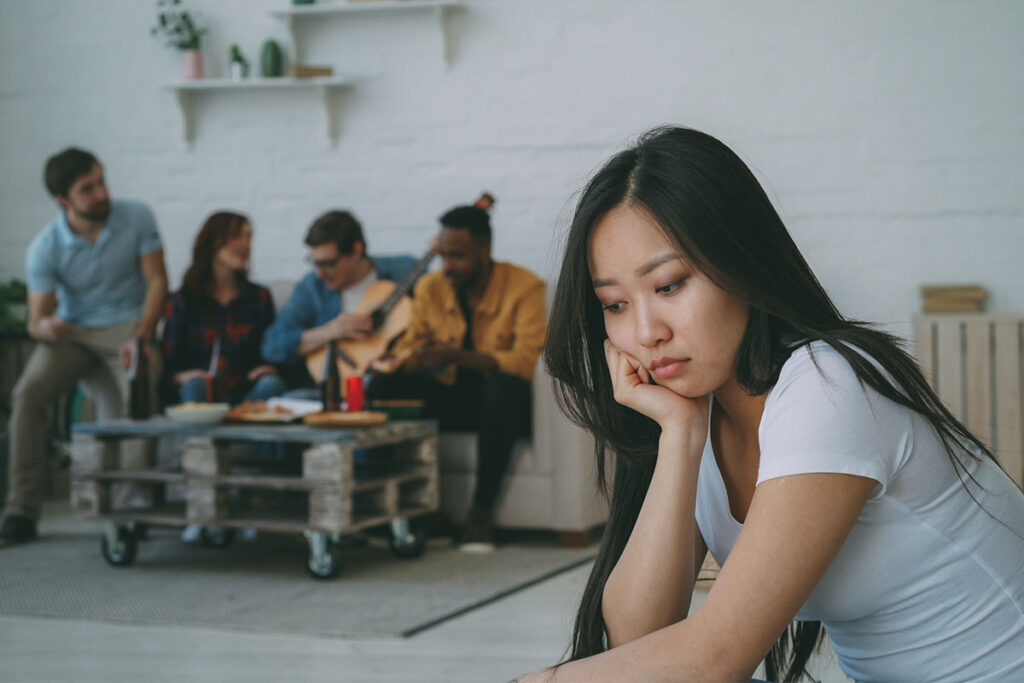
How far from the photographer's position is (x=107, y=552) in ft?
10.1

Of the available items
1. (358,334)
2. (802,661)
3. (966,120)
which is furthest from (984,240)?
(802,661)

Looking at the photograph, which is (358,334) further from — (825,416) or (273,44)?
(825,416)

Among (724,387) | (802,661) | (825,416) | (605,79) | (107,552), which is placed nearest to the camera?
(825,416)

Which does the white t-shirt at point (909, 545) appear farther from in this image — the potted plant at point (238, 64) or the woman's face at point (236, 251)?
the potted plant at point (238, 64)

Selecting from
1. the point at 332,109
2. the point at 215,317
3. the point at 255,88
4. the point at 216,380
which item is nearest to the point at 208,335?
the point at 215,317

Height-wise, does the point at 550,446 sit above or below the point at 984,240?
below

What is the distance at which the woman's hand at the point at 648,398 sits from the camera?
1.00 meters

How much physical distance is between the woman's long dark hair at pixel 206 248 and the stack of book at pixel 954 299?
2.15m

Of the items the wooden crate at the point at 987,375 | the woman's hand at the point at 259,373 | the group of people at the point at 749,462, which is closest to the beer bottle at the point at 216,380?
the woman's hand at the point at 259,373

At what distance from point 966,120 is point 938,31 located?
1.00ft

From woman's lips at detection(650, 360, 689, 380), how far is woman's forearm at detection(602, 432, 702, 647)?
0.06 meters

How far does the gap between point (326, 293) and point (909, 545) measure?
114 inches

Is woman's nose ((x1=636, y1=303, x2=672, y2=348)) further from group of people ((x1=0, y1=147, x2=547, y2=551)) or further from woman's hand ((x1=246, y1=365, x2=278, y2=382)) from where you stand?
woman's hand ((x1=246, y1=365, x2=278, y2=382))

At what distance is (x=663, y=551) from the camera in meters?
1.00
